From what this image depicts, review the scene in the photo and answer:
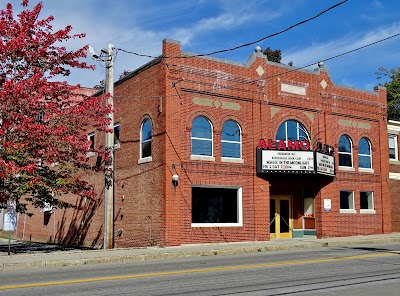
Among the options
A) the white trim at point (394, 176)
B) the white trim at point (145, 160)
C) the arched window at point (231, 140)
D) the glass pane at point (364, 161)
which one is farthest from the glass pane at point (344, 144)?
the white trim at point (145, 160)

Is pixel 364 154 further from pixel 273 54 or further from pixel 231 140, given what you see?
pixel 273 54

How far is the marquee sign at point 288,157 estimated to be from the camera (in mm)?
22375

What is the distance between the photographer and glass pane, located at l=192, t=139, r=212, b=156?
21297 mm

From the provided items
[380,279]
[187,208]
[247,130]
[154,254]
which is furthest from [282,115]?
[380,279]

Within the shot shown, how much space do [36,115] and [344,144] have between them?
16.3 meters

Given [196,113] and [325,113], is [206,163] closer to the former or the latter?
[196,113]

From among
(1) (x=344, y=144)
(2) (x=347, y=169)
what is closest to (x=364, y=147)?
(1) (x=344, y=144)

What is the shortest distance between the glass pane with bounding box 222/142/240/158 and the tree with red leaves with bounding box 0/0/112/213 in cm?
584

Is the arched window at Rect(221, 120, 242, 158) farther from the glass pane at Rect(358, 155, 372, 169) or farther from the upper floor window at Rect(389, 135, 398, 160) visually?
the upper floor window at Rect(389, 135, 398, 160)

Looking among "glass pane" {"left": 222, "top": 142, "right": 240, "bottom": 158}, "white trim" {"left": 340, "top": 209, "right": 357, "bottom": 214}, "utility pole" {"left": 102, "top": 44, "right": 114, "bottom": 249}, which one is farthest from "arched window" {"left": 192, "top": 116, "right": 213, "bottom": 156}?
"white trim" {"left": 340, "top": 209, "right": 357, "bottom": 214}

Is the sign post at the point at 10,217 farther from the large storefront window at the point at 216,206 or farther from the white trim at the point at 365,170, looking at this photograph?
the white trim at the point at 365,170

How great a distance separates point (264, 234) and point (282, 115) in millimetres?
5702

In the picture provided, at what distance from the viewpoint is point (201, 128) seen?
21.5m

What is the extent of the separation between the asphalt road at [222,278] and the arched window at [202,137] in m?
7.62
